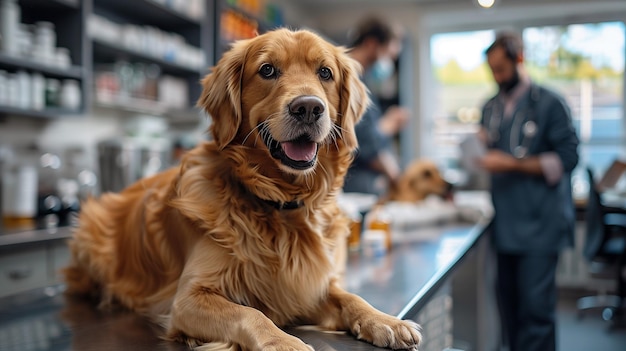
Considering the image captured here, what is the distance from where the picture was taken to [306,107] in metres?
1.03

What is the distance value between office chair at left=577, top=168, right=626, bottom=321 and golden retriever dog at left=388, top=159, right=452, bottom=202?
4.19 ft

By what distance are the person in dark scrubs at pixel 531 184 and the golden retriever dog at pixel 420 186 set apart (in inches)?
34.3

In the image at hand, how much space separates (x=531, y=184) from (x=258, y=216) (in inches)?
79.6

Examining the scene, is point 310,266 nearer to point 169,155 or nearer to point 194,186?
point 194,186

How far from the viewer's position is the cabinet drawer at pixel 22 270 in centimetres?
220

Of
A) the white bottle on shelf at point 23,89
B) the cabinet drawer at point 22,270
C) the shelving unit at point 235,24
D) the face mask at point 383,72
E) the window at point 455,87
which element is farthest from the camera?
the window at point 455,87

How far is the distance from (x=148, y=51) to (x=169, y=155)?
753mm

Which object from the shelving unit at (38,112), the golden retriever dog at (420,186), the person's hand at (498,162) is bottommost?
the golden retriever dog at (420,186)

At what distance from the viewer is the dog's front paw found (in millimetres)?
951

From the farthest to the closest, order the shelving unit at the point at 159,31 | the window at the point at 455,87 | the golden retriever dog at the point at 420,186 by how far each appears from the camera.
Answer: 1. the window at the point at 455,87
2. the golden retriever dog at the point at 420,186
3. the shelving unit at the point at 159,31

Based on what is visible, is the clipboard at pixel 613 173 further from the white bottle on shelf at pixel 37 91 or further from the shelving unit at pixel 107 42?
the white bottle on shelf at pixel 37 91

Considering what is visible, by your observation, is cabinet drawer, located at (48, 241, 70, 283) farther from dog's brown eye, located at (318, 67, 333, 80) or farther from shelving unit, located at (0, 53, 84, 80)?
dog's brown eye, located at (318, 67, 333, 80)

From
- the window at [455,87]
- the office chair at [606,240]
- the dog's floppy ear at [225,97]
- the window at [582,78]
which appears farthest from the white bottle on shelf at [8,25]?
the window at [455,87]

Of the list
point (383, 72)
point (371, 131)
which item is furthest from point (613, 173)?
point (383, 72)
